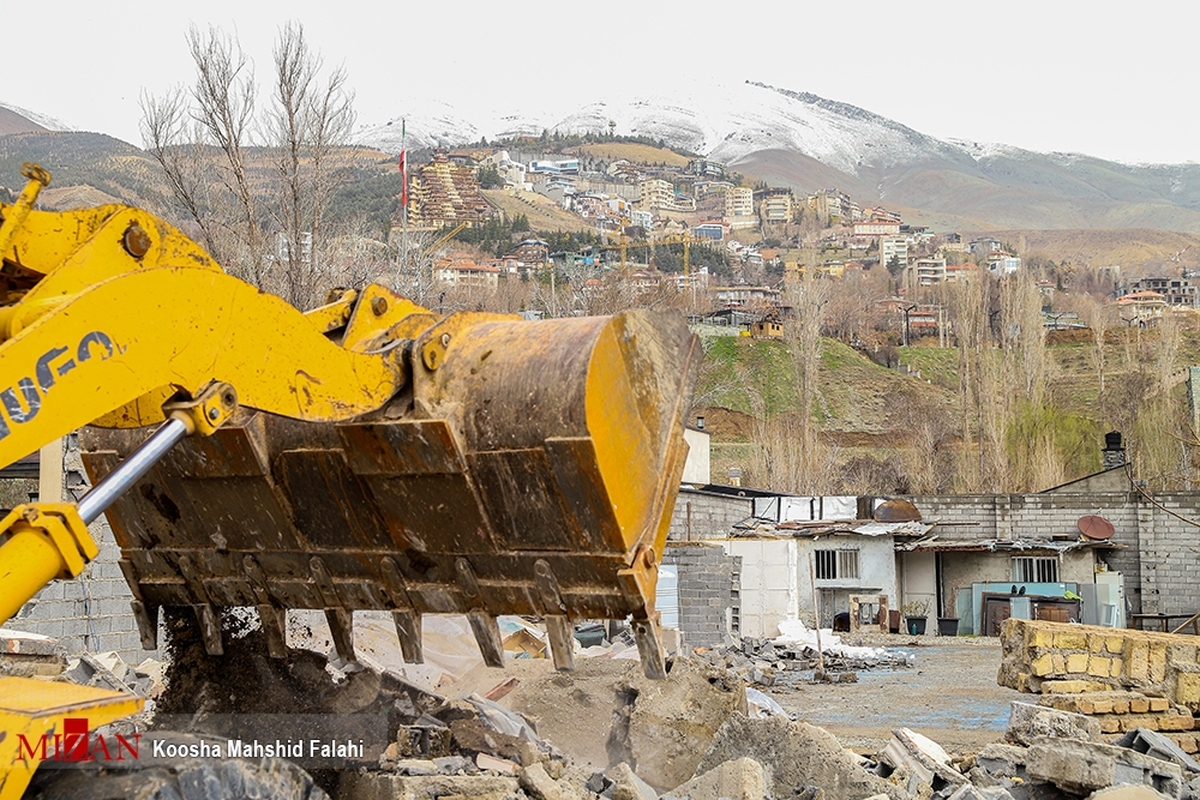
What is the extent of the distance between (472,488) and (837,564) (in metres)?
31.9

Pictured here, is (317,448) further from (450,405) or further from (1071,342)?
(1071,342)

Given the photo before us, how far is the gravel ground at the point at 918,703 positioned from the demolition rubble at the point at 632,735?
2360 mm

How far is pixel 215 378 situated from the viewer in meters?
4.38

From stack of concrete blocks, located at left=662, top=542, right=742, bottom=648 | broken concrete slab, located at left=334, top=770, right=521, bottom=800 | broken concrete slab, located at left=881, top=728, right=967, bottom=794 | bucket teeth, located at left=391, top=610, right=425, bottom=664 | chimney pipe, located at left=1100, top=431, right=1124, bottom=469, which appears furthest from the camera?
chimney pipe, located at left=1100, top=431, right=1124, bottom=469

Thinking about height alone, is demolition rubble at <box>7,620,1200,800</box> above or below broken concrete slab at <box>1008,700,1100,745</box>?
above

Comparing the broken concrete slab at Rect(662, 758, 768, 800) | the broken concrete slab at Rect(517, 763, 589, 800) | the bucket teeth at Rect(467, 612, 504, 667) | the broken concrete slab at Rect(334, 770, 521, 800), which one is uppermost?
the bucket teeth at Rect(467, 612, 504, 667)

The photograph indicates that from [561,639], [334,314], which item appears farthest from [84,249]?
[561,639]

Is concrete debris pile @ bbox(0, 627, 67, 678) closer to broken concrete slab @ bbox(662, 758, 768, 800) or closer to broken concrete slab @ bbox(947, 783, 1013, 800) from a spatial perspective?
broken concrete slab @ bbox(662, 758, 768, 800)

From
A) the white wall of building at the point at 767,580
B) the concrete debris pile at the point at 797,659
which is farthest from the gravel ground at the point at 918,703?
the white wall of building at the point at 767,580

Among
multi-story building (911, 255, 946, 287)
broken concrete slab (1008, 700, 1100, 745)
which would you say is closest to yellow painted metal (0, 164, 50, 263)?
broken concrete slab (1008, 700, 1100, 745)

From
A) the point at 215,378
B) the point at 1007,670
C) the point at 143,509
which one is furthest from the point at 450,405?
the point at 1007,670

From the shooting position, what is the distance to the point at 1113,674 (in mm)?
12664

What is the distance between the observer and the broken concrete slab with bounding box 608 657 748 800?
9516mm

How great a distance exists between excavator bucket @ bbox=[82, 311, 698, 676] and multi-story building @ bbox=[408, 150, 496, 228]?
433 feet
